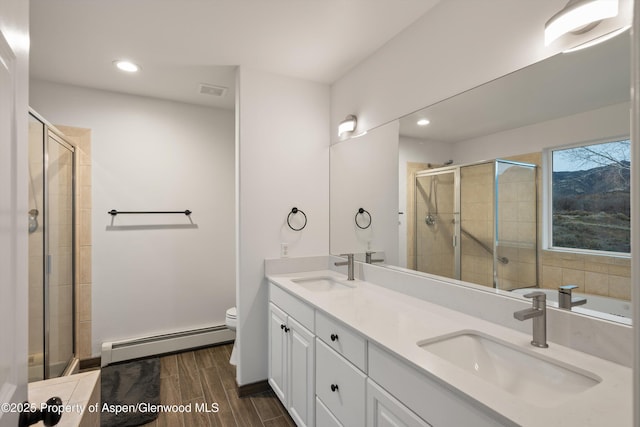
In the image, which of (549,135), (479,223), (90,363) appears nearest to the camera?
(549,135)

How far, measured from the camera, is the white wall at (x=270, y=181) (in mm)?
2318

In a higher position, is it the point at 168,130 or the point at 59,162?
the point at 168,130

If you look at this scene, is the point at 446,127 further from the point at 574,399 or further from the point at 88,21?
the point at 88,21

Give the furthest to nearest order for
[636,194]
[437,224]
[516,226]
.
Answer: [437,224], [516,226], [636,194]

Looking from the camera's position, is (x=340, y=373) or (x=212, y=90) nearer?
(x=340, y=373)

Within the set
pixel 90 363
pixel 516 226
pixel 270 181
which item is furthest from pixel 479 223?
pixel 90 363

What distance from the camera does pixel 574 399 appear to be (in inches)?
32.9

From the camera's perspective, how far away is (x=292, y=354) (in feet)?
6.30

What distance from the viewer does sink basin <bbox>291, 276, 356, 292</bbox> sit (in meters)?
2.25

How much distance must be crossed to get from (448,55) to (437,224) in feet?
2.98

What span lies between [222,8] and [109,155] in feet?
6.18

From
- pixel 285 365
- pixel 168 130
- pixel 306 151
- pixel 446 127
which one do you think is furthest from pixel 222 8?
pixel 285 365

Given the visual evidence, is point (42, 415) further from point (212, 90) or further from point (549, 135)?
point (212, 90)

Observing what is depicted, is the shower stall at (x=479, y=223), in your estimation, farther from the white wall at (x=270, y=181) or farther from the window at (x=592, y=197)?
the white wall at (x=270, y=181)
